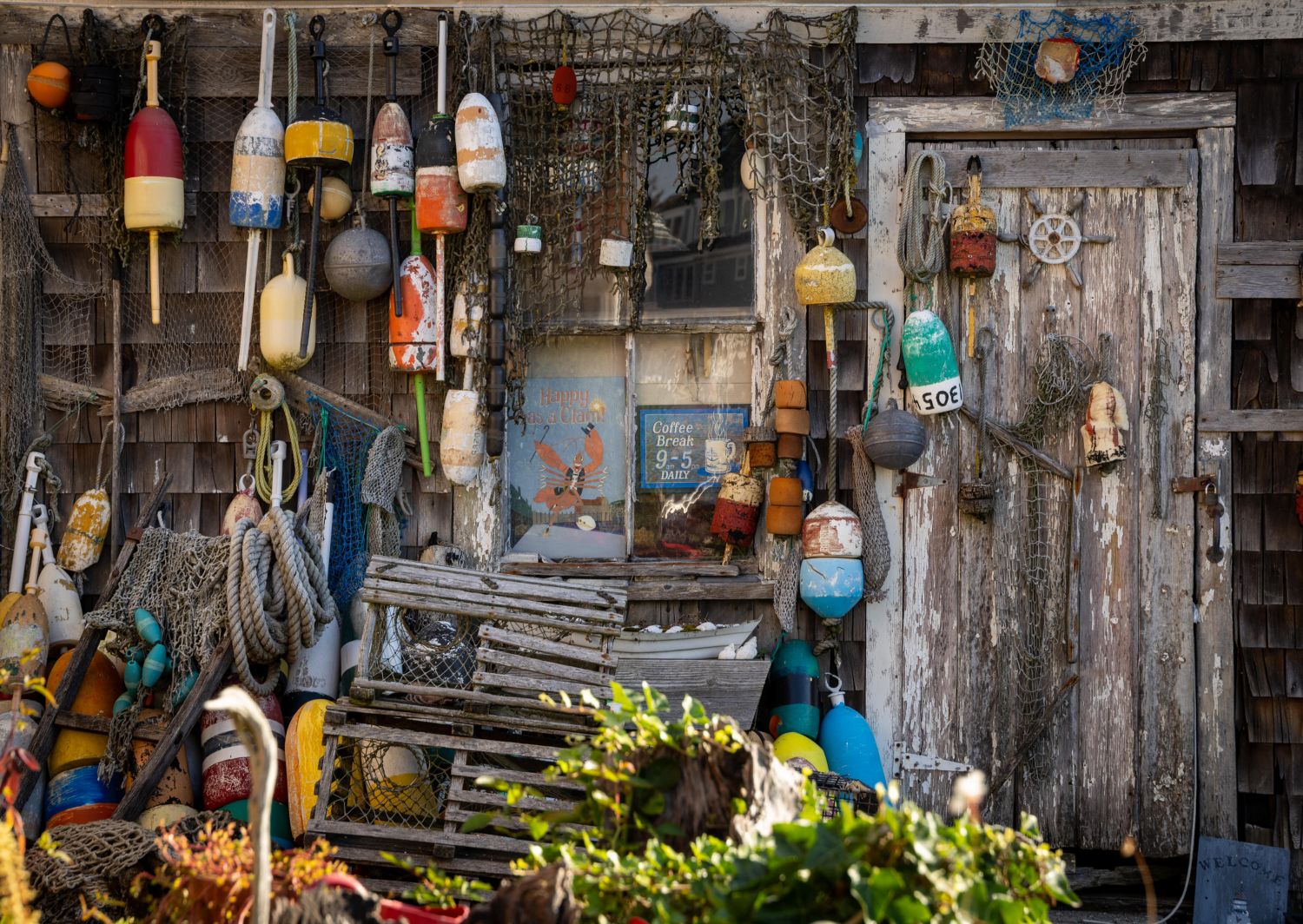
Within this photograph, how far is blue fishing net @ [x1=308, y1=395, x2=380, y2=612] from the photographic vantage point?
17.3ft

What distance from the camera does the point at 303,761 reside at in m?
4.72

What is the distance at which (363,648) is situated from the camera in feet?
14.9

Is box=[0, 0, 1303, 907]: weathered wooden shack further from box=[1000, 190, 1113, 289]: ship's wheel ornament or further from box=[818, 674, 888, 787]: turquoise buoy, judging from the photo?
box=[818, 674, 888, 787]: turquoise buoy

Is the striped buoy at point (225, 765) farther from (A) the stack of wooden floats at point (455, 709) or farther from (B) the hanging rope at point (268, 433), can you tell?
(B) the hanging rope at point (268, 433)

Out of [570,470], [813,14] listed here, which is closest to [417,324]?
[570,470]

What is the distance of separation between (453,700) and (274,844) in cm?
83

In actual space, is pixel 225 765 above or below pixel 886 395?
below

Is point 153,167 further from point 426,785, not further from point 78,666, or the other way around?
point 426,785

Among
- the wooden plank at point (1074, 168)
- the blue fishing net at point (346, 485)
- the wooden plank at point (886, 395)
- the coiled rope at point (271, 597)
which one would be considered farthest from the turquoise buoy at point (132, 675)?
the wooden plank at point (1074, 168)

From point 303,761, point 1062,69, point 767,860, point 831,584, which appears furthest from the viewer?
point 1062,69

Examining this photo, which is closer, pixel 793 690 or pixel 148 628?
pixel 148 628

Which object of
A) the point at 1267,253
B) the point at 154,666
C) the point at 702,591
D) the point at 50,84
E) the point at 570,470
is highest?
the point at 50,84

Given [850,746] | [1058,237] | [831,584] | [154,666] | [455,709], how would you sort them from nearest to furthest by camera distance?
[455,709]
[154,666]
[850,746]
[831,584]
[1058,237]

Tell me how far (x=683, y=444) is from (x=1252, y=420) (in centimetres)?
222
